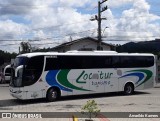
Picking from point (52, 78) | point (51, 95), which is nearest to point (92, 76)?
point (52, 78)

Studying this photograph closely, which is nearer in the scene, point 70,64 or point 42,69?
point 42,69

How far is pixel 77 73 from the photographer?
2380cm

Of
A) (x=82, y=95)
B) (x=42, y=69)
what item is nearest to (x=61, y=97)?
(x=82, y=95)

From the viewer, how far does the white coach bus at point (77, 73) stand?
843 inches

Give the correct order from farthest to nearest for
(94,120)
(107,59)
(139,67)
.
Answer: (139,67), (107,59), (94,120)

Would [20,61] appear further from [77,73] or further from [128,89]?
[128,89]

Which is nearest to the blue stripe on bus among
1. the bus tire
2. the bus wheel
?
the bus wheel

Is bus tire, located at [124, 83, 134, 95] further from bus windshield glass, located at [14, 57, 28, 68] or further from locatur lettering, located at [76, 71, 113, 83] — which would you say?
bus windshield glass, located at [14, 57, 28, 68]

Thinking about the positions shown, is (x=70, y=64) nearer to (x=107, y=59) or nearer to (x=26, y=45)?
(x=107, y=59)

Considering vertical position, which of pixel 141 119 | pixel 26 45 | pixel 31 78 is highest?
pixel 26 45

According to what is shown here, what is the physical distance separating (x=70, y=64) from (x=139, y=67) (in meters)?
5.93

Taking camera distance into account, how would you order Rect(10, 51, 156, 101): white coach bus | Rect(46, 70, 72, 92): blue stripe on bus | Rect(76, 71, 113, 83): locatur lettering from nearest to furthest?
Rect(10, 51, 156, 101): white coach bus < Rect(46, 70, 72, 92): blue stripe on bus < Rect(76, 71, 113, 83): locatur lettering

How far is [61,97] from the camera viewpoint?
24.9 metres

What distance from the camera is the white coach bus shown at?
21.4 metres
